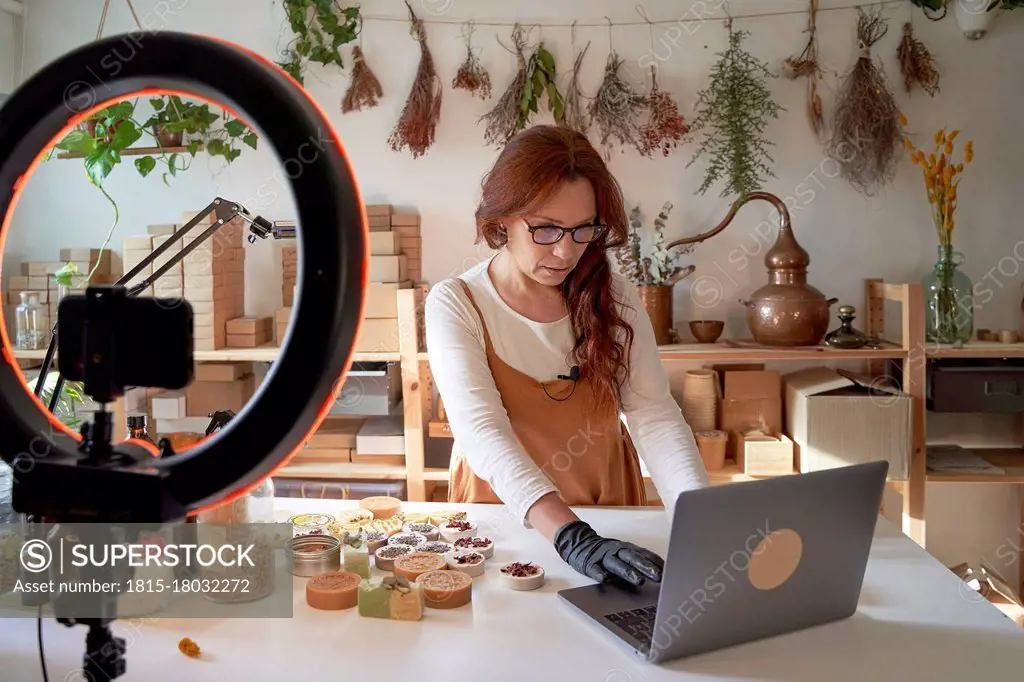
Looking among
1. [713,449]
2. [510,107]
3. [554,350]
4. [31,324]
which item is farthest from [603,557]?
[31,324]

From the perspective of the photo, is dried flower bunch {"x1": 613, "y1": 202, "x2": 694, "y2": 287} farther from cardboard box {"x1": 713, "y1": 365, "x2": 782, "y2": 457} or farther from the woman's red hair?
the woman's red hair

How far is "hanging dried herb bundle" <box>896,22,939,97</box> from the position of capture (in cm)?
311

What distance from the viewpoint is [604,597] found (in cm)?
133

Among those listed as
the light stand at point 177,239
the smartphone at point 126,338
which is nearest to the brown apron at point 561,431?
Result: the light stand at point 177,239

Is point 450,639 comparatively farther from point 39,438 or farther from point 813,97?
point 813,97

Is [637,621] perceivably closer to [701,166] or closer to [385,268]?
[385,268]

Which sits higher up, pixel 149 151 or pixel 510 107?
pixel 510 107

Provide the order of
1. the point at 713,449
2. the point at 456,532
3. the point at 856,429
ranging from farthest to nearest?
the point at 713,449 < the point at 856,429 < the point at 456,532

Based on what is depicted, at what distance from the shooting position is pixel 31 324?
3.19 meters

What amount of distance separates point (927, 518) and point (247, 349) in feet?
8.63

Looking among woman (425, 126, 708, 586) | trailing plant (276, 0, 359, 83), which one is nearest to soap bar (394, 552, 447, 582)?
woman (425, 126, 708, 586)

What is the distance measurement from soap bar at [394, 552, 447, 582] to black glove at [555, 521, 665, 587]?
0.20 m

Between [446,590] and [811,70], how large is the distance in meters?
2.58

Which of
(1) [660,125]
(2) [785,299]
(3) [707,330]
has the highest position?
(1) [660,125]
